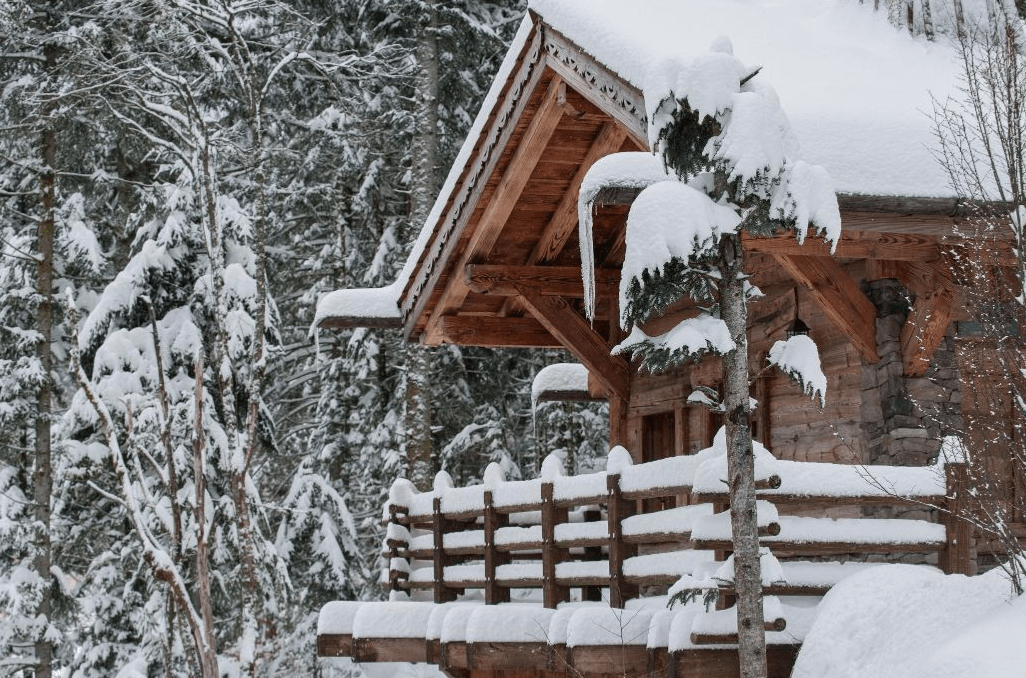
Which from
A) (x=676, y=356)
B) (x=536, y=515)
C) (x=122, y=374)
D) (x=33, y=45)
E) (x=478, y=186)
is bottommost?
(x=536, y=515)

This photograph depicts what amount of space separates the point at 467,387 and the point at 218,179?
25.4 feet

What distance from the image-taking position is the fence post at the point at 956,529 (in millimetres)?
8367

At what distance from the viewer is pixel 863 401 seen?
10.1 m

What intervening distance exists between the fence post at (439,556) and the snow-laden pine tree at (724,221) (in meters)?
5.61

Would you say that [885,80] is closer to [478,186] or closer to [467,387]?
[478,186]

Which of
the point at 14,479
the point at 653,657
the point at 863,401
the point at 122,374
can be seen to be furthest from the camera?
the point at 14,479

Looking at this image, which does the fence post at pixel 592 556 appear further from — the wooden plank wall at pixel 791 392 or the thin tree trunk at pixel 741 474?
the thin tree trunk at pixel 741 474

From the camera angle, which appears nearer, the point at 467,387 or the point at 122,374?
the point at 122,374

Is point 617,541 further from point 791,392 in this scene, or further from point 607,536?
point 791,392

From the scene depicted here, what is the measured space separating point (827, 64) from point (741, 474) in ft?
16.7

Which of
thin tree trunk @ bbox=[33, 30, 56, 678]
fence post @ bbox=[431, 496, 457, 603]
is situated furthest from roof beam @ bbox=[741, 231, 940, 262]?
thin tree trunk @ bbox=[33, 30, 56, 678]

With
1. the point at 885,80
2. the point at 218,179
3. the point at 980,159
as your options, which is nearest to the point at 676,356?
the point at 980,159

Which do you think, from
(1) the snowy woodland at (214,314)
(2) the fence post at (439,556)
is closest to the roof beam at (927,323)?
(2) the fence post at (439,556)

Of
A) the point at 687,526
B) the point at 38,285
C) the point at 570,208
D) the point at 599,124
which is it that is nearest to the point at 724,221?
the point at 687,526
